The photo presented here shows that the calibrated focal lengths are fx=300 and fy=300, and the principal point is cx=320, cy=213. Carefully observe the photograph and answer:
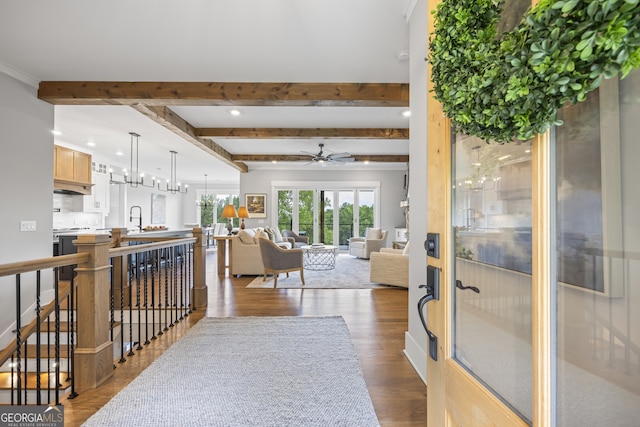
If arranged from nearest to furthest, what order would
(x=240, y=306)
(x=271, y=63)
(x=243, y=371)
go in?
(x=243, y=371), (x=271, y=63), (x=240, y=306)

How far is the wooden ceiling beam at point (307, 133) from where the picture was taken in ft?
18.1

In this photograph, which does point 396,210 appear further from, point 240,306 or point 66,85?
point 66,85

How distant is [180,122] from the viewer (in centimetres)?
488

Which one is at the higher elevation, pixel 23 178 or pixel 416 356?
pixel 23 178

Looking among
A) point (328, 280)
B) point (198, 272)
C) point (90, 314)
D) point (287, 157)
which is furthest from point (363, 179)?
point (90, 314)

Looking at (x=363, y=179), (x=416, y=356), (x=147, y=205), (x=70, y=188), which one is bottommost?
(x=416, y=356)

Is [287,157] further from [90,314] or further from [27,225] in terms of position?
[90,314]

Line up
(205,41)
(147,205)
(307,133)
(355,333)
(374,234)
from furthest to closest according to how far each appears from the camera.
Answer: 1. (147,205)
2. (374,234)
3. (307,133)
4. (355,333)
5. (205,41)

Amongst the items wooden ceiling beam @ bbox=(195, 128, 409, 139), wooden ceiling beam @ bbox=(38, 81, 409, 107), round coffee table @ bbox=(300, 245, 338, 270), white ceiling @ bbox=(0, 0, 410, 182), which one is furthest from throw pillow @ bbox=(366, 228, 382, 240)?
white ceiling @ bbox=(0, 0, 410, 182)

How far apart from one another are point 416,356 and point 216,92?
3.50m

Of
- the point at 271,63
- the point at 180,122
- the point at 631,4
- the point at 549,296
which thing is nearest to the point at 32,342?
the point at 180,122

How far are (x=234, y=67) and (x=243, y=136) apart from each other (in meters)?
2.40

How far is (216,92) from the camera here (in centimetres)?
363

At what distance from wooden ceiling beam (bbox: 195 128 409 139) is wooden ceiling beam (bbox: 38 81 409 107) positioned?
1.82 m
